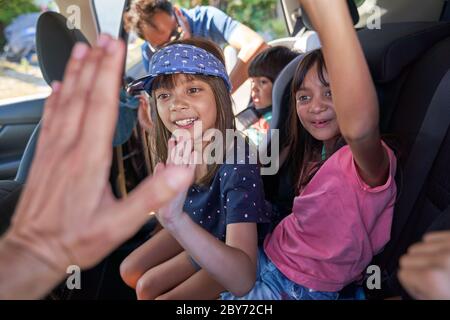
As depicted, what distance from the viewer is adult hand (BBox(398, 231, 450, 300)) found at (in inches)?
20.6

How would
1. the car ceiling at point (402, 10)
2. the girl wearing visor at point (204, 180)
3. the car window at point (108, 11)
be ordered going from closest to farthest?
the girl wearing visor at point (204, 180), the car ceiling at point (402, 10), the car window at point (108, 11)

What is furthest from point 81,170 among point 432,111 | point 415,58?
point 415,58

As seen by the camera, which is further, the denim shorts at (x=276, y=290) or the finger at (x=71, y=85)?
the denim shorts at (x=276, y=290)

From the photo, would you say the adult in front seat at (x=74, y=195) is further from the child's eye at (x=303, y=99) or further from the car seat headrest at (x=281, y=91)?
the car seat headrest at (x=281, y=91)

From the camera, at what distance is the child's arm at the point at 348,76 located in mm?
712

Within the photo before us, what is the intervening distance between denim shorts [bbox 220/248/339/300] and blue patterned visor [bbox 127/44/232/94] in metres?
0.45

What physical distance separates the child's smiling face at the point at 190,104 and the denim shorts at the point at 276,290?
35cm

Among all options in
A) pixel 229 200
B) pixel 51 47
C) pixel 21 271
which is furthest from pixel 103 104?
pixel 51 47

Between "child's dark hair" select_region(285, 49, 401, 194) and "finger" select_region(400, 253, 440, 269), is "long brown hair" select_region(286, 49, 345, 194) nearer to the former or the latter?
"child's dark hair" select_region(285, 49, 401, 194)

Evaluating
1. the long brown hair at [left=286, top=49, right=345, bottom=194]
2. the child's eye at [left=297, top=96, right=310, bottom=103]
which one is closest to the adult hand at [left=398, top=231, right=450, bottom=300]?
the long brown hair at [left=286, top=49, right=345, bottom=194]

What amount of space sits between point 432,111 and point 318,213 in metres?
0.34

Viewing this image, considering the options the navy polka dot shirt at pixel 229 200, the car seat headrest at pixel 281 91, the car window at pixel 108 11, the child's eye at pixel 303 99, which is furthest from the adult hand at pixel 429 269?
the car window at pixel 108 11

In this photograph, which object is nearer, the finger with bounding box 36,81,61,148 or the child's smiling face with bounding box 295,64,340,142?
the finger with bounding box 36,81,61,148
